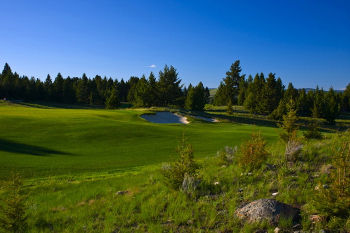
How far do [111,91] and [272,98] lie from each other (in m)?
67.1

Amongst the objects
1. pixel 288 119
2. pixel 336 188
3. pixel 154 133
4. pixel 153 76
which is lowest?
pixel 154 133

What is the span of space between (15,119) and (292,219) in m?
29.2

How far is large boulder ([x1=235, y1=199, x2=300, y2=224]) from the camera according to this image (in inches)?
191

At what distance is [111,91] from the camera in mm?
99188

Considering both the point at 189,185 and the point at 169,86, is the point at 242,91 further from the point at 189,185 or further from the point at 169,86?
the point at 189,185

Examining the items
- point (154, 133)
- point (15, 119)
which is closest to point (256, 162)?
point (154, 133)

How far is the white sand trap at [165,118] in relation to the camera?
129 ft

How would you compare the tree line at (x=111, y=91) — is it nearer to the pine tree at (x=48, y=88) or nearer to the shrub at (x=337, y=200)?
the pine tree at (x=48, y=88)

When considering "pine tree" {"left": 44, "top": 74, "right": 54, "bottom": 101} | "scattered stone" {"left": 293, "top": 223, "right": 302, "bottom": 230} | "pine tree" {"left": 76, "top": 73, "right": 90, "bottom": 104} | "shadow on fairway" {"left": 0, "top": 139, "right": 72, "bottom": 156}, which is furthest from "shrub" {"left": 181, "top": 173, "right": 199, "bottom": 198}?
"pine tree" {"left": 76, "top": 73, "right": 90, "bottom": 104}

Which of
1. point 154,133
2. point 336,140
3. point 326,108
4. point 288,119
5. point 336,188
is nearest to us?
point 336,188

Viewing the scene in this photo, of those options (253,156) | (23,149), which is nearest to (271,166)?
(253,156)

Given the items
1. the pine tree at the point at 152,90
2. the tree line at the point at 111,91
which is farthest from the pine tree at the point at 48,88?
the pine tree at the point at 152,90

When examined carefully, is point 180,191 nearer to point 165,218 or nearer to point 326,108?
point 165,218

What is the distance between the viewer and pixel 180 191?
6949 millimetres
